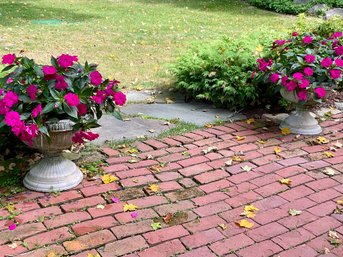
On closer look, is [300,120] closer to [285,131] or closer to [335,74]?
[285,131]

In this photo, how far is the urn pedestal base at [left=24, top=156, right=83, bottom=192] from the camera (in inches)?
140

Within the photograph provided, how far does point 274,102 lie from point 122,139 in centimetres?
190

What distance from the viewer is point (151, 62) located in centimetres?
757

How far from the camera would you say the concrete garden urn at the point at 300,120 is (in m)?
4.82

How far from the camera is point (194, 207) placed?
3.45 m

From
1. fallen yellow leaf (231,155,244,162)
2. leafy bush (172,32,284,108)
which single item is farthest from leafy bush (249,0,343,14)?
fallen yellow leaf (231,155,244,162)

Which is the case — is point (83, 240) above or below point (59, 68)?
below

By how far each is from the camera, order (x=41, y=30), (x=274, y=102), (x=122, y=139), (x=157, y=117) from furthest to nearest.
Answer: (x=41, y=30) < (x=274, y=102) < (x=157, y=117) < (x=122, y=139)

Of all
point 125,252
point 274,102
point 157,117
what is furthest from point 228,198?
point 274,102

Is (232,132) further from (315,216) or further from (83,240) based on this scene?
(83,240)

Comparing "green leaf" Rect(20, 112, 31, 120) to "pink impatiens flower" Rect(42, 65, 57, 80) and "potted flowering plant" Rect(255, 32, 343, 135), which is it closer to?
"pink impatiens flower" Rect(42, 65, 57, 80)

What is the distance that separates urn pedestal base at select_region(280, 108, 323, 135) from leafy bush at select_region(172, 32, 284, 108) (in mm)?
532

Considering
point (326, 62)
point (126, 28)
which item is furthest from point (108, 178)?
point (126, 28)

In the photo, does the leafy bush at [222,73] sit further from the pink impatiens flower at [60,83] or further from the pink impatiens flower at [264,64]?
the pink impatiens flower at [60,83]
